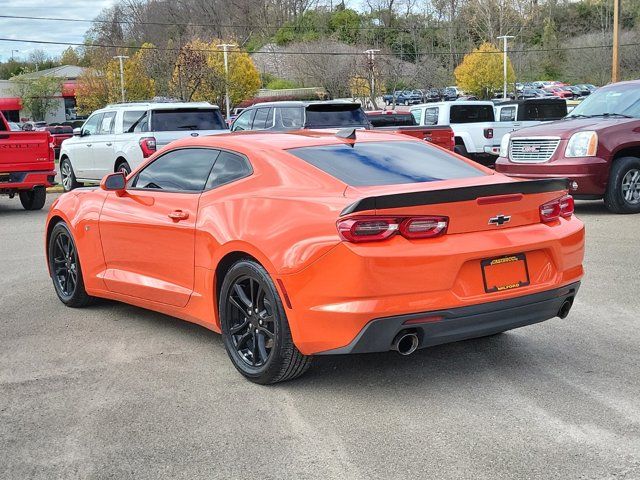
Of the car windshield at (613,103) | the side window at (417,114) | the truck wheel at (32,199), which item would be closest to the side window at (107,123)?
the truck wheel at (32,199)

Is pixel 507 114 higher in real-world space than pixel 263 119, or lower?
lower

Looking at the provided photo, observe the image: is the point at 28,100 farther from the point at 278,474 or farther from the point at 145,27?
the point at 278,474

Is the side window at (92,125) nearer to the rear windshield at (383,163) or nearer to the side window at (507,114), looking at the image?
the side window at (507,114)

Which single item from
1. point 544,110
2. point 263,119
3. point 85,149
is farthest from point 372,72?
point 263,119

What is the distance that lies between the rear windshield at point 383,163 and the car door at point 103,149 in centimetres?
1342

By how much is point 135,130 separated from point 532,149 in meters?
8.26

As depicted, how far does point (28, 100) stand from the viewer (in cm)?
8100

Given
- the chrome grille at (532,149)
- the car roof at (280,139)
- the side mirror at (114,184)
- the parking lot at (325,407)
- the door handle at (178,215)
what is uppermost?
the car roof at (280,139)

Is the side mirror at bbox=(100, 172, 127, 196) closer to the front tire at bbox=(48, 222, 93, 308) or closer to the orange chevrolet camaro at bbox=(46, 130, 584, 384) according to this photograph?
the orange chevrolet camaro at bbox=(46, 130, 584, 384)

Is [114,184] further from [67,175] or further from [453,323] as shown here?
[67,175]

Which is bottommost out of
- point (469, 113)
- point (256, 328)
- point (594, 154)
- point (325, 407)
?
point (325, 407)

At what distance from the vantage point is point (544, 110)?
24828 millimetres

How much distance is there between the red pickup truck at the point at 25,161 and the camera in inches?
625

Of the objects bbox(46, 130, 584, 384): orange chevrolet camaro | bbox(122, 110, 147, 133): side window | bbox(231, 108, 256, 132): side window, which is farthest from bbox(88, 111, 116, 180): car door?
bbox(46, 130, 584, 384): orange chevrolet camaro
